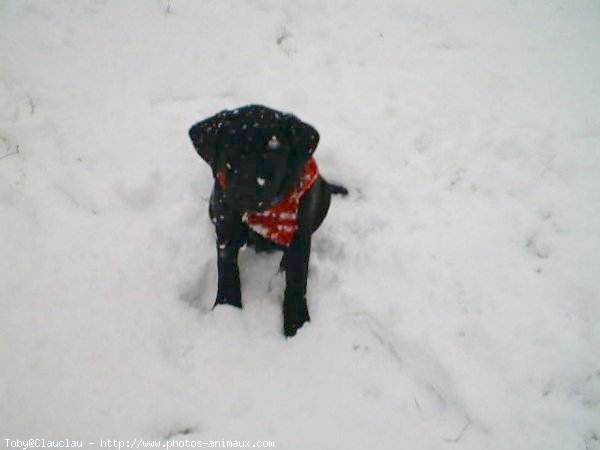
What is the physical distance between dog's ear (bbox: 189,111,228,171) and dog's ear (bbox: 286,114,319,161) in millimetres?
335

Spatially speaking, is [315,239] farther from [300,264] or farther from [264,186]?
[264,186]

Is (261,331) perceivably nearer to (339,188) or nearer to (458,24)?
(339,188)

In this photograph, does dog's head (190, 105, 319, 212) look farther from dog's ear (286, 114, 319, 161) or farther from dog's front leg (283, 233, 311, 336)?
dog's front leg (283, 233, 311, 336)

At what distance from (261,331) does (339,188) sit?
4.40 ft

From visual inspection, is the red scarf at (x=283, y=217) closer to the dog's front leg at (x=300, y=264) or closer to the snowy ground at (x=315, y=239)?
the dog's front leg at (x=300, y=264)

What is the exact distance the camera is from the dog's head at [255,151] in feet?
6.70

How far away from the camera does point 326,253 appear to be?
307 cm

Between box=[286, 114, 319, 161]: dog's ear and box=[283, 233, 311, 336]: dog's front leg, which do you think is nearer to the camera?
box=[286, 114, 319, 161]: dog's ear

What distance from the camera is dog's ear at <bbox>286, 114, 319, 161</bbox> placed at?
2.12 meters

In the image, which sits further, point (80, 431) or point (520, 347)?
point (520, 347)

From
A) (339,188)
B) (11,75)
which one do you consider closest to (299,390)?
(339,188)

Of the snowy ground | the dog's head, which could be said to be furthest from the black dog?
the snowy ground

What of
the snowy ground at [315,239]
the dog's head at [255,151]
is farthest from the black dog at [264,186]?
the snowy ground at [315,239]

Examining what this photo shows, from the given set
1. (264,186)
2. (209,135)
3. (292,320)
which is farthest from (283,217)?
(292,320)
